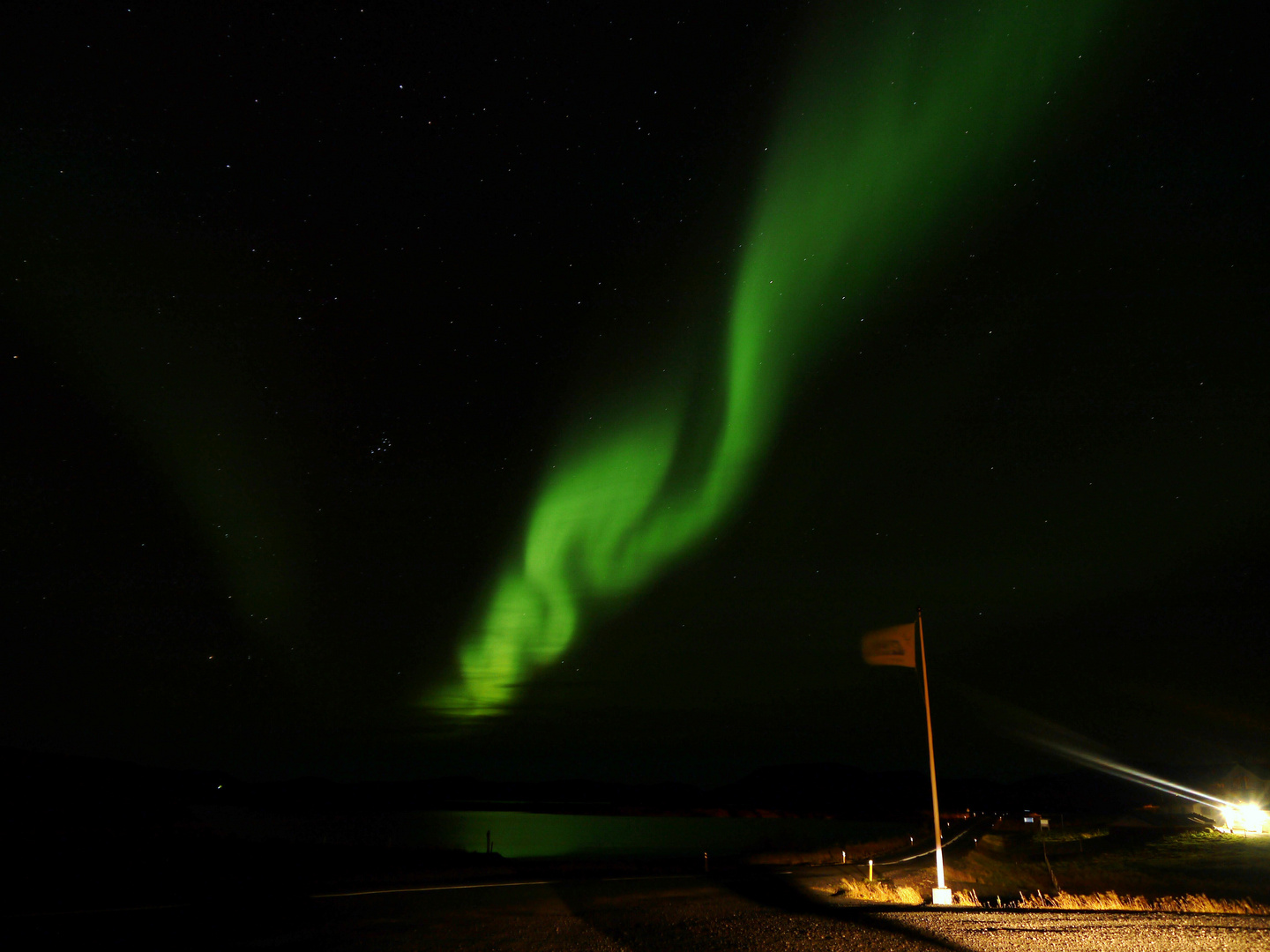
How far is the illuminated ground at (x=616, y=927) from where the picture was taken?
1471 cm

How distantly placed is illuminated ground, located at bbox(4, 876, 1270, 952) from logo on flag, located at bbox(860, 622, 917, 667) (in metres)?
5.12

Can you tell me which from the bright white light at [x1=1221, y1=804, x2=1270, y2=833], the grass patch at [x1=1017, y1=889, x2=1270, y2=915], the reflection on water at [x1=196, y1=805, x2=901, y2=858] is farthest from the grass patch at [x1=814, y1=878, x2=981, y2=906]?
the bright white light at [x1=1221, y1=804, x2=1270, y2=833]

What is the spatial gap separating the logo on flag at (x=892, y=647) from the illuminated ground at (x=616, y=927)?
5.12 metres

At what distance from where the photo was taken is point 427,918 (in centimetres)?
1836

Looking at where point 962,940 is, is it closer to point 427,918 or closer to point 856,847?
point 427,918

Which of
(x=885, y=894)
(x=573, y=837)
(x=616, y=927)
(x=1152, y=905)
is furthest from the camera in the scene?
(x=573, y=837)

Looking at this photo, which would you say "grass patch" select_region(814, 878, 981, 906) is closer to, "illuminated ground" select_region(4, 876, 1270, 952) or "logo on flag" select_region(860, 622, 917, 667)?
"illuminated ground" select_region(4, 876, 1270, 952)

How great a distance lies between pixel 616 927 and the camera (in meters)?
17.3

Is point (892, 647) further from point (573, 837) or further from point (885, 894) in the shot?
point (573, 837)

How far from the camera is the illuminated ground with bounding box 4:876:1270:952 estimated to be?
14.7 metres

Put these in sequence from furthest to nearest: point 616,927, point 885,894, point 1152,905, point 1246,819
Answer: point 1246,819
point 885,894
point 1152,905
point 616,927

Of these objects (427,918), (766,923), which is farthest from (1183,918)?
(427,918)

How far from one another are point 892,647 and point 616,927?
27.6 feet

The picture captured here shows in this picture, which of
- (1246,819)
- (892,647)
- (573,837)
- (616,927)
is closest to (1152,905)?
(892,647)
